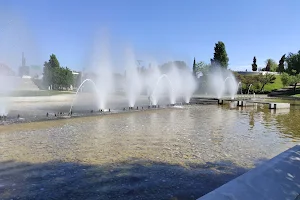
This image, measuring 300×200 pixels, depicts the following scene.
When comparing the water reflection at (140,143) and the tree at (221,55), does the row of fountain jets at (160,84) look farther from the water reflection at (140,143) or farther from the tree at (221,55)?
the water reflection at (140,143)

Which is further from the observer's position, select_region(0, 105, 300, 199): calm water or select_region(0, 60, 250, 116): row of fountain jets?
select_region(0, 60, 250, 116): row of fountain jets

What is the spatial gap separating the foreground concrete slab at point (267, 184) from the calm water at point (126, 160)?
4.44 feet

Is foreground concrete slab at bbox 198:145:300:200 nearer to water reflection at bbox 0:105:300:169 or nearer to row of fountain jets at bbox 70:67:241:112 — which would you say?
water reflection at bbox 0:105:300:169

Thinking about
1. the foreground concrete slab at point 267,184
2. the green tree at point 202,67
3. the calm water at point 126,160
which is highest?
the green tree at point 202,67

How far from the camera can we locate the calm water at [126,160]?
5664mm

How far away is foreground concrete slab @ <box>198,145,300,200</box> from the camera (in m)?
3.83

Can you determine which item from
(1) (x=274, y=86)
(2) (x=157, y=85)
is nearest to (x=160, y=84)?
(2) (x=157, y=85)

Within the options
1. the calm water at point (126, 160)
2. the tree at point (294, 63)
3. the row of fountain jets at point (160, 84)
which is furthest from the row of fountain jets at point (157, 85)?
the tree at point (294, 63)

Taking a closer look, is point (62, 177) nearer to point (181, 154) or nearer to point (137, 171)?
point (137, 171)

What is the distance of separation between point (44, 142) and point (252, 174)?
806cm

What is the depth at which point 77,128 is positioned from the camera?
44.9 feet

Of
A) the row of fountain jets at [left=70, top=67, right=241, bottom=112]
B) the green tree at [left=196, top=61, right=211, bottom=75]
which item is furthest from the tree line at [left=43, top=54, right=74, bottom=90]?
the green tree at [left=196, top=61, right=211, bottom=75]

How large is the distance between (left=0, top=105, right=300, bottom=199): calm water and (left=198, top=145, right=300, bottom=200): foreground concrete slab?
1.35 meters

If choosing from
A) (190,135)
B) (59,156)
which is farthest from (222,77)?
(59,156)
